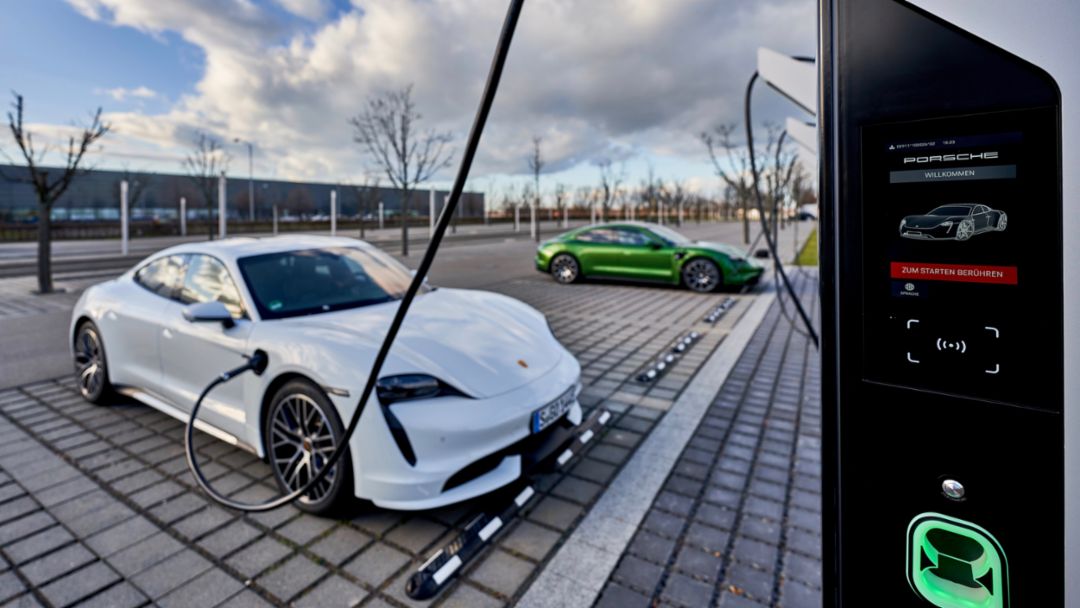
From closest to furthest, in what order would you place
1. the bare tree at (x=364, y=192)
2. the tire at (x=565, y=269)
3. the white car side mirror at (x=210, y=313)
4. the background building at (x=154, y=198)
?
the white car side mirror at (x=210, y=313), the tire at (x=565, y=269), the bare tree at (x=364, y=192), the background building at (x=154, y=198)

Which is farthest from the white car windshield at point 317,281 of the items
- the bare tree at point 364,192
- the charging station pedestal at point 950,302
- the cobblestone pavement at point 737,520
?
the bare tree at point 364,192

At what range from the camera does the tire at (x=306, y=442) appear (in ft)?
9.10

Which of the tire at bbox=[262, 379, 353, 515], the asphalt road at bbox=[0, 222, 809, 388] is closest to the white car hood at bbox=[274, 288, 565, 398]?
the tire at bbox=[262, 379, 353, 515]

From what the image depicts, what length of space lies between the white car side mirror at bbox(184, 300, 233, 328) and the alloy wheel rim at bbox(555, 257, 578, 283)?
30.8ft

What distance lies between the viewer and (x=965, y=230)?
86cm

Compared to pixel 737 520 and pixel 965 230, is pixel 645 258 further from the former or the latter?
pixel 965 230

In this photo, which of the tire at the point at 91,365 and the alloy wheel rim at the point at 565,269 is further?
the alloy wheel rim at the point at 565,269

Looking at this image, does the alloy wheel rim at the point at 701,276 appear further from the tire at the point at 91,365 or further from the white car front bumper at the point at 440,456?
the tire at the point at 91,365

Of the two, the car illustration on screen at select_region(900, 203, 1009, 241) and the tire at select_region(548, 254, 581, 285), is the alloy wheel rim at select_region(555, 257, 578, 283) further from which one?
the car illustration on screen at select_region(900, 203, 1009, 241)

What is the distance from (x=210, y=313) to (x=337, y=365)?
0.98 metres

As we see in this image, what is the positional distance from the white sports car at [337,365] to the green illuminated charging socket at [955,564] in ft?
6.60

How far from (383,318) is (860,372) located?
2.80m

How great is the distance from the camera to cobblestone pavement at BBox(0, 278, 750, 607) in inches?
92.9

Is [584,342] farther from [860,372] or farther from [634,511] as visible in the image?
[860,372]
